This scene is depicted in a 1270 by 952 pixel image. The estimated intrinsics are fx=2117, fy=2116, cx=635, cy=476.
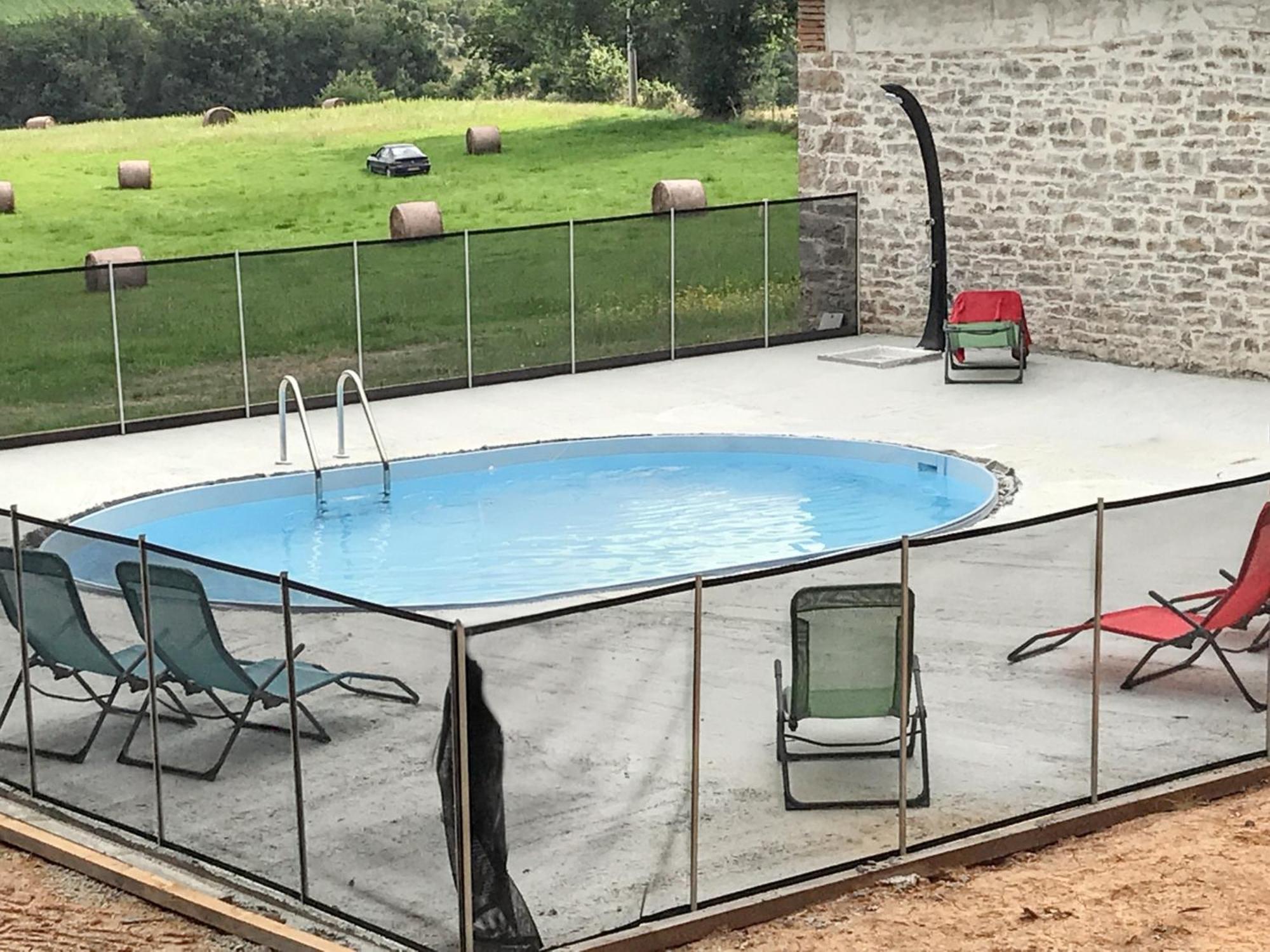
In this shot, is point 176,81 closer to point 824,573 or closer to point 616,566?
point 616,566

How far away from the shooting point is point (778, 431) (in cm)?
1758

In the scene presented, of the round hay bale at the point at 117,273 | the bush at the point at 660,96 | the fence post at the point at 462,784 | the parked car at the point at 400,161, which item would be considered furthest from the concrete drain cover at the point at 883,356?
the bush at the point at 660,96

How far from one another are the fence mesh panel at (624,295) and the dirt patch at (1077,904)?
42.2ft

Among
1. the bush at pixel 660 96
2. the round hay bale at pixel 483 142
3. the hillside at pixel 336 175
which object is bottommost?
the hillside at pixel 336 175

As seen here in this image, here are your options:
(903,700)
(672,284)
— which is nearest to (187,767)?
(903,700)

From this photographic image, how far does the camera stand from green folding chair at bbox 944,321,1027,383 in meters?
18.9

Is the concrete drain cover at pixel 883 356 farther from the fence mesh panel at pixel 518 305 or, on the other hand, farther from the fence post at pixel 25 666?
the fence post at pixel 25 666

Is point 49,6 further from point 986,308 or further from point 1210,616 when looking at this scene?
point 1210,616

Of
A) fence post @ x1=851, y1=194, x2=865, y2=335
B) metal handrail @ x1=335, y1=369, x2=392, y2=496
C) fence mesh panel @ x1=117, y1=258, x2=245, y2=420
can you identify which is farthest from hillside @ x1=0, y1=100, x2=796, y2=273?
metal handrail @ x1=335, y1=369, x2=392, y2=496

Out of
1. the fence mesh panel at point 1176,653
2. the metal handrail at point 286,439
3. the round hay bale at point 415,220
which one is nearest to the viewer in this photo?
the fence mesh panel at point 1176,653

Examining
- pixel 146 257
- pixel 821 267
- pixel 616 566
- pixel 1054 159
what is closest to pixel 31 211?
pixel 146 257

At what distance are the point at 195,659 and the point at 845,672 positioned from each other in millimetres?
2616

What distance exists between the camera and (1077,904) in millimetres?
8008

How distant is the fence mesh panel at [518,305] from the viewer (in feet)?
73.2
